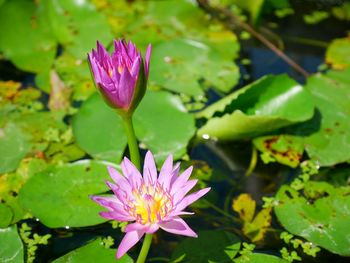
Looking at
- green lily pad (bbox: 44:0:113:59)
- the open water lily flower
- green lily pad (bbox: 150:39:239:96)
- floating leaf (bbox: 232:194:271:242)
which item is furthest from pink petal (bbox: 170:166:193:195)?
green lily pad (bbox: 44:0:113:59)

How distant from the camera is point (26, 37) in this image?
2.83 meters

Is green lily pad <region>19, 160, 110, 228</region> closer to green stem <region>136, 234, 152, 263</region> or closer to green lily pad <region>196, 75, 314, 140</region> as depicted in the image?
green stem <region>136, 234, 152, 263</region>

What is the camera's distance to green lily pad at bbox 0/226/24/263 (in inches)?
69.6

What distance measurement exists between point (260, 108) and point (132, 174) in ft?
3.08

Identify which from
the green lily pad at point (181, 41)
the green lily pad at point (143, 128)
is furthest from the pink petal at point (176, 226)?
the green lily pad at point (181, 41)

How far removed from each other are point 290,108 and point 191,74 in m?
0.61

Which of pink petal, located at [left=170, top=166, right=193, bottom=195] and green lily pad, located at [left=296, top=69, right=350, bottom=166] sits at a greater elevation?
pink petal, located at [left=170, top=166, right=193, bottom=195]

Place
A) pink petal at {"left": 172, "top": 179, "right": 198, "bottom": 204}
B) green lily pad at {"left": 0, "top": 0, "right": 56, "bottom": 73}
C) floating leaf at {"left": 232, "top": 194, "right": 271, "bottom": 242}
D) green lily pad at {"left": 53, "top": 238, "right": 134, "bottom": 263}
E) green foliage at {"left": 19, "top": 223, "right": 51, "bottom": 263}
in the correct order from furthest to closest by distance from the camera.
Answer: green lily pad at {"left": 0, "top": 0, "right": 56, "bottom": 73} → floating leaf at {"left": 232, "top": 194, "right": 271, "bottom": 242} → green foliage at {"left": 19, "top": 223, "right": 51, "bottom": 263} → green lily pad at {"left": 53, "top": 238, "right": 134, "bottom": 263} → pink petal at {"left": 172, "top": 179, "right": 198, "bottom": 204}

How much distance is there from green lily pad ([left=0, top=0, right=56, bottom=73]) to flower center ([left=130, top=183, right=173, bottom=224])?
4.67ft

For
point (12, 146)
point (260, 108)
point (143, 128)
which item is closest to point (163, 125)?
point (143, 128)

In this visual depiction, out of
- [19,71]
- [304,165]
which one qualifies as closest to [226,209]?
[304,165]

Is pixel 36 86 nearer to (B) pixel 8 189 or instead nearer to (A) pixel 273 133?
(B) pixel 8 189

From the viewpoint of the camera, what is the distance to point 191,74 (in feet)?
8.77

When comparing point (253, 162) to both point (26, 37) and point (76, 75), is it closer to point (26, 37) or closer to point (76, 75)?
point (76, 75)
